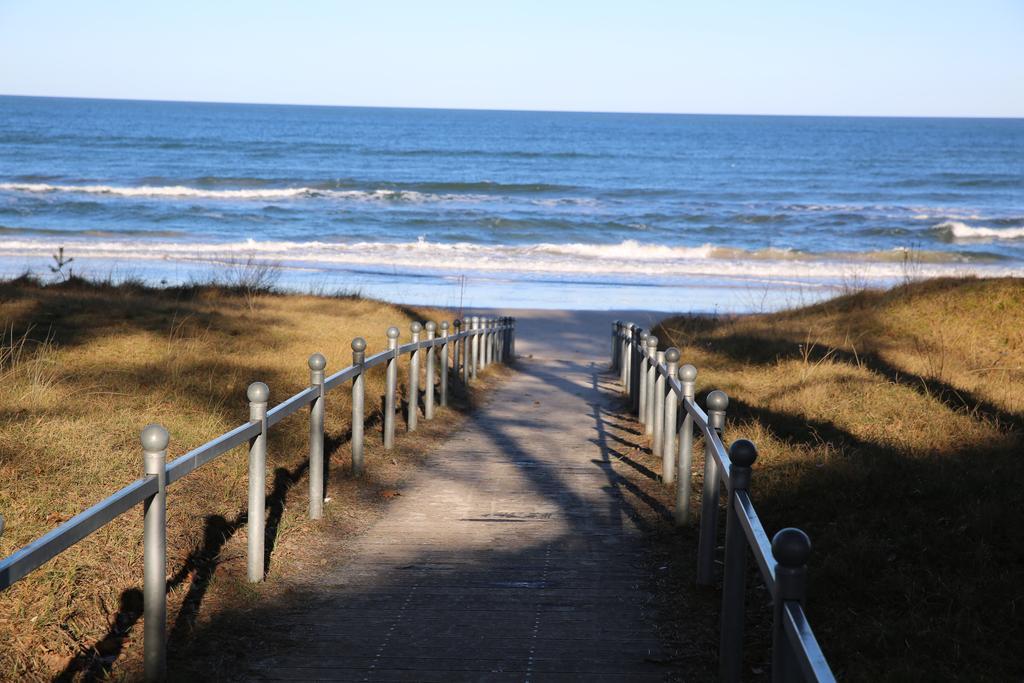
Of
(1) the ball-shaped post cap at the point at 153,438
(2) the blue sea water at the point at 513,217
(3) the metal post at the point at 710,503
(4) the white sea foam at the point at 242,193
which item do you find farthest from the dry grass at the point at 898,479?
(4) the white sea foam at the point at 242,193

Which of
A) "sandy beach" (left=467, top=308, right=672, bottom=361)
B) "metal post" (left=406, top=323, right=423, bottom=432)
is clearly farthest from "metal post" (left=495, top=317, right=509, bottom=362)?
"metal post" (left=406, top=323, right=423, bottom=432)

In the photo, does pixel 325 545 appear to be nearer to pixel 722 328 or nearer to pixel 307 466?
pixel 307 466

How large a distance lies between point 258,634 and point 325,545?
1.50 meters

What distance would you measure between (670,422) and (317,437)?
8.77 ft

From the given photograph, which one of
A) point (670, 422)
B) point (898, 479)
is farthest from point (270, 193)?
point (898, 479)

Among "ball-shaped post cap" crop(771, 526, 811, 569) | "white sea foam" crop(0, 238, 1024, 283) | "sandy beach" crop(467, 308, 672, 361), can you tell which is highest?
"ball-shaped post cap" crop(771, 526, 811, 569)

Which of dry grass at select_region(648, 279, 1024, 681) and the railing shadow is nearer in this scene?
dry grass at select_region(648, 279, 1024, 681)

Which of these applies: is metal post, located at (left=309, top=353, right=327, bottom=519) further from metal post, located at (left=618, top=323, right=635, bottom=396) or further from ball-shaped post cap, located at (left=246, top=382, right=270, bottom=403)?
metal post, located at (left=618, top=323, right=635, bottom=396)

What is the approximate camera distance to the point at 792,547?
Answer: 9.20ft

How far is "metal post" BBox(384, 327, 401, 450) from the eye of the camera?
348 inches

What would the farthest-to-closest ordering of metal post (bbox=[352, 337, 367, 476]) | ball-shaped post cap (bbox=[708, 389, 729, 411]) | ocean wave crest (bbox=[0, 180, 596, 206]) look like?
ocean wave crest (bbox=[0, 180, 596, 206]) < metal post (bbox=[352, 337, 367, 476]) < ball-shaped post cap (bbox=[708, 389, 729, 411])

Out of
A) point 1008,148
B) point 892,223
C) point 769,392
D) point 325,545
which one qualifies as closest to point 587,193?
point 892,223

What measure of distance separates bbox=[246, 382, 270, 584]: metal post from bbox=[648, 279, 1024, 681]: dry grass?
2219 millimetres

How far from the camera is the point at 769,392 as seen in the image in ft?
35.4
